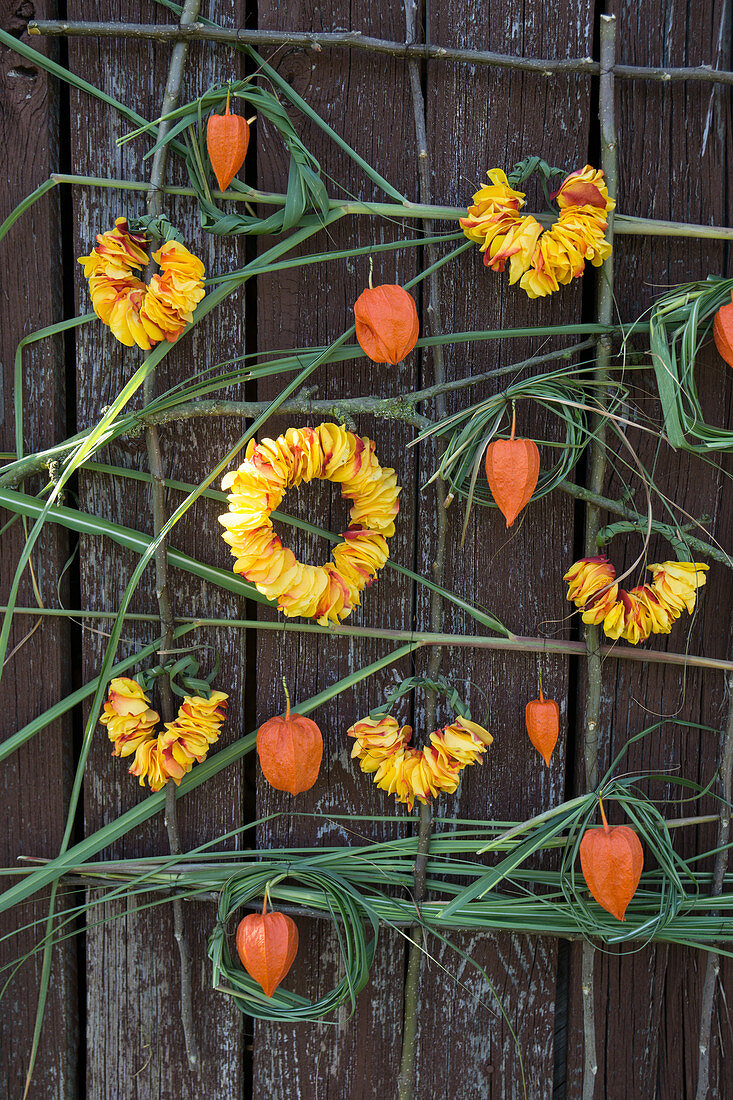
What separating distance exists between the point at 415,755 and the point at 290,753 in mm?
185

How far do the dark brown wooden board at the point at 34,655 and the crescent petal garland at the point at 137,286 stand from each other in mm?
189

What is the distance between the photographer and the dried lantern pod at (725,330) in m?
1.00

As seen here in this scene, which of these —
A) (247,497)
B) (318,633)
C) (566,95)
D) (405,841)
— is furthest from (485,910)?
(566,95)

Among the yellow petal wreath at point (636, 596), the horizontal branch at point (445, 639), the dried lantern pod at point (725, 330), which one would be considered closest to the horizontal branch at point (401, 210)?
the dried lantern pod at point (725, 330)

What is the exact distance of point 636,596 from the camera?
1.03m

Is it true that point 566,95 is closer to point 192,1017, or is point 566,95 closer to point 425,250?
point 425,250

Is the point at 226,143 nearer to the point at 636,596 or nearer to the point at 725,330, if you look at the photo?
the point at 725,330

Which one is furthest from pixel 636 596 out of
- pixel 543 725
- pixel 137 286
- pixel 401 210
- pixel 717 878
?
pixel 137 286

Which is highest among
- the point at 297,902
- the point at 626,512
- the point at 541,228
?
the point at 541,228

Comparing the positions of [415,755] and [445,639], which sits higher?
[445,639]

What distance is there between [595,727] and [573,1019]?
0.49 metres

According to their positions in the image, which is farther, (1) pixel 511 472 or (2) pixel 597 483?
(2) pixel 597 483

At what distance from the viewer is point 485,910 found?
1071 mm

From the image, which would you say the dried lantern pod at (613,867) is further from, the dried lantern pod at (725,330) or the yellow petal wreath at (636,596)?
the dried lantern pod at (725,330)
